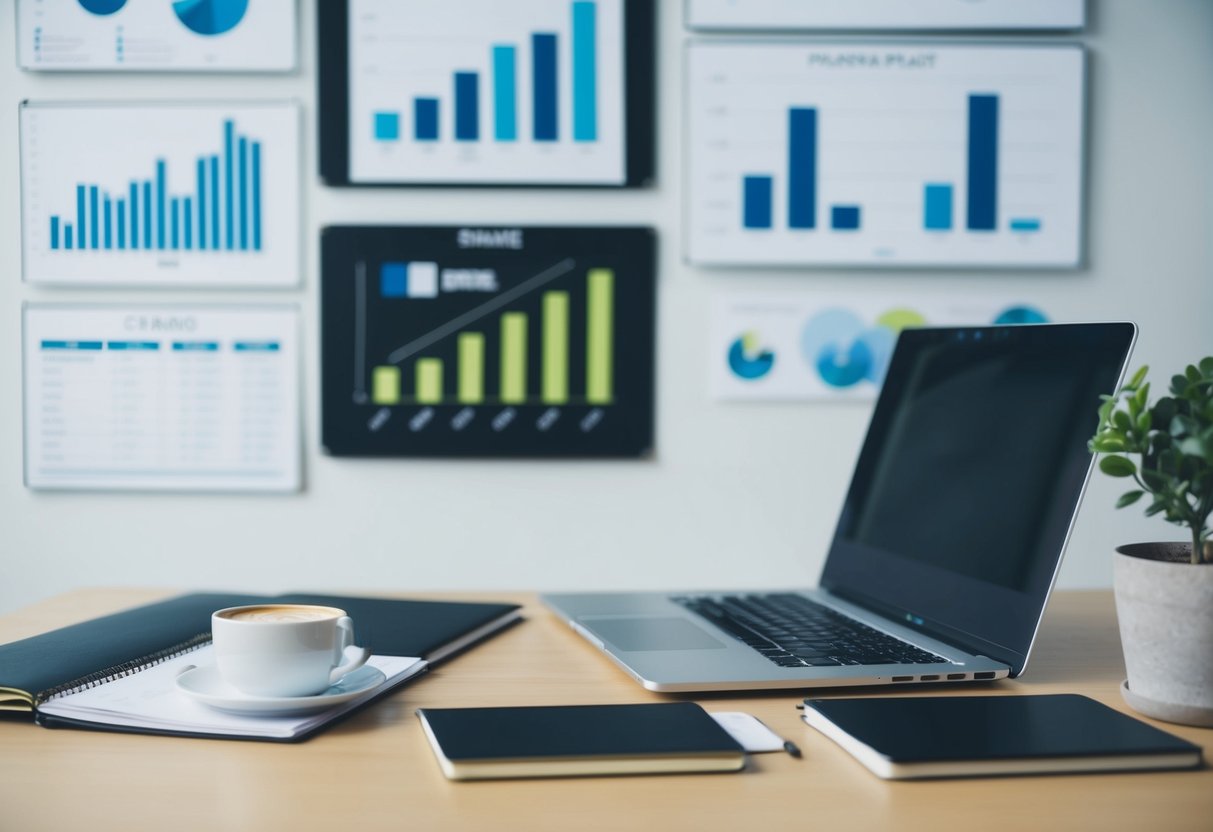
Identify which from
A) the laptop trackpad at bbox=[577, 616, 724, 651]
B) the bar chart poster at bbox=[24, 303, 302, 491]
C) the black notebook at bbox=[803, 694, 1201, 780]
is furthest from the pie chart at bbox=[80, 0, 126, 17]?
the black notebook at bbox=[803, 694, 1201, 780]

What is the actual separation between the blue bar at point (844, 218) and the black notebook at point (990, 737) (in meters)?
1.26

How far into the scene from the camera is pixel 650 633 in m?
0.92

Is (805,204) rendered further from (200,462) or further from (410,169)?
(200,462)

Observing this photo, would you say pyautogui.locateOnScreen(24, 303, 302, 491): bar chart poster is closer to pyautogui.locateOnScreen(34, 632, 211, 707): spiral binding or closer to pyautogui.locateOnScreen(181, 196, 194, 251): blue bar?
pyautogui.locateOnScreen(181, 196, 194, 251): blue bar

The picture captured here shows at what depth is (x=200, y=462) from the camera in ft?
6.07

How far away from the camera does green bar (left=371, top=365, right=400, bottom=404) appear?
6.02 feet

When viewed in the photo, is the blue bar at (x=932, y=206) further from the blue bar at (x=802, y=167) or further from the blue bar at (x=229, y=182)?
the blue bar at (x=229, y=182)

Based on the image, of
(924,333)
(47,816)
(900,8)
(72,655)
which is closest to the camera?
(47,816)

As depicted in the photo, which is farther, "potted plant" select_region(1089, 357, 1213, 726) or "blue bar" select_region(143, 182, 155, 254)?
"blue bar" select_region(143, 182, 155, 254)

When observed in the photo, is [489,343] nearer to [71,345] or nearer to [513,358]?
[513,358]

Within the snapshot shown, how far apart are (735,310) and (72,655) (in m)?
1.33

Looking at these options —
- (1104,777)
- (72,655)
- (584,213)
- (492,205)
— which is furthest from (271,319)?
(1104,777)

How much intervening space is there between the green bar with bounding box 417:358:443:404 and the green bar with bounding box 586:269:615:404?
0.91 feet

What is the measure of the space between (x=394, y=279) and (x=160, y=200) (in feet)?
1.51
